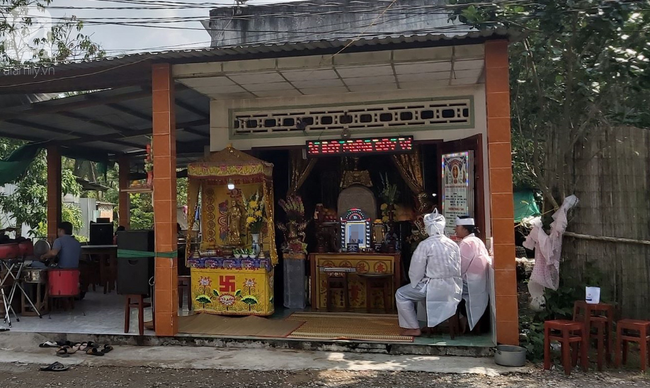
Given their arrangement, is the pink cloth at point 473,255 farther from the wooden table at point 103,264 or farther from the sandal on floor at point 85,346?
the wooden table at point 103,264

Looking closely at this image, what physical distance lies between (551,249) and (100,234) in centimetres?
881

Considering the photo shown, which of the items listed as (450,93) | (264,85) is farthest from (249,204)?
(450,93)

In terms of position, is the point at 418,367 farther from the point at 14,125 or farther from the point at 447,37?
the point at 14,125

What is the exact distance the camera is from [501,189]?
5.57 meters

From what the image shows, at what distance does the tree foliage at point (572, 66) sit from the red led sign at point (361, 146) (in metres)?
1.73

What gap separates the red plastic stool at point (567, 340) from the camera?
4914 mm

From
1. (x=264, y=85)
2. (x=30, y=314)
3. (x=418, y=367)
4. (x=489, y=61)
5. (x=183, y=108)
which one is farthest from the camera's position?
(x=183, y=108)

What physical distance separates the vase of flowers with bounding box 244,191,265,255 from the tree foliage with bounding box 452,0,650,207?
376 cm

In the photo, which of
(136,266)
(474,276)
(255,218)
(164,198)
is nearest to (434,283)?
(474,276)

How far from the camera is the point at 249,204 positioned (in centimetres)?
755

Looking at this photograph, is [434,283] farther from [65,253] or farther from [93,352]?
[65,253]

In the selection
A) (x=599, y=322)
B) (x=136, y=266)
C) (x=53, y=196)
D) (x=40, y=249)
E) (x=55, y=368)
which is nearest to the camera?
(x=599, y=322)

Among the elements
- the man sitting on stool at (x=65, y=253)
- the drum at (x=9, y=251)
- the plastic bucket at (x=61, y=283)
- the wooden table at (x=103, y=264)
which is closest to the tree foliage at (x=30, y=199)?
the wooden table at (x=103, y=264)

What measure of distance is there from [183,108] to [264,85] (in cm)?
210
